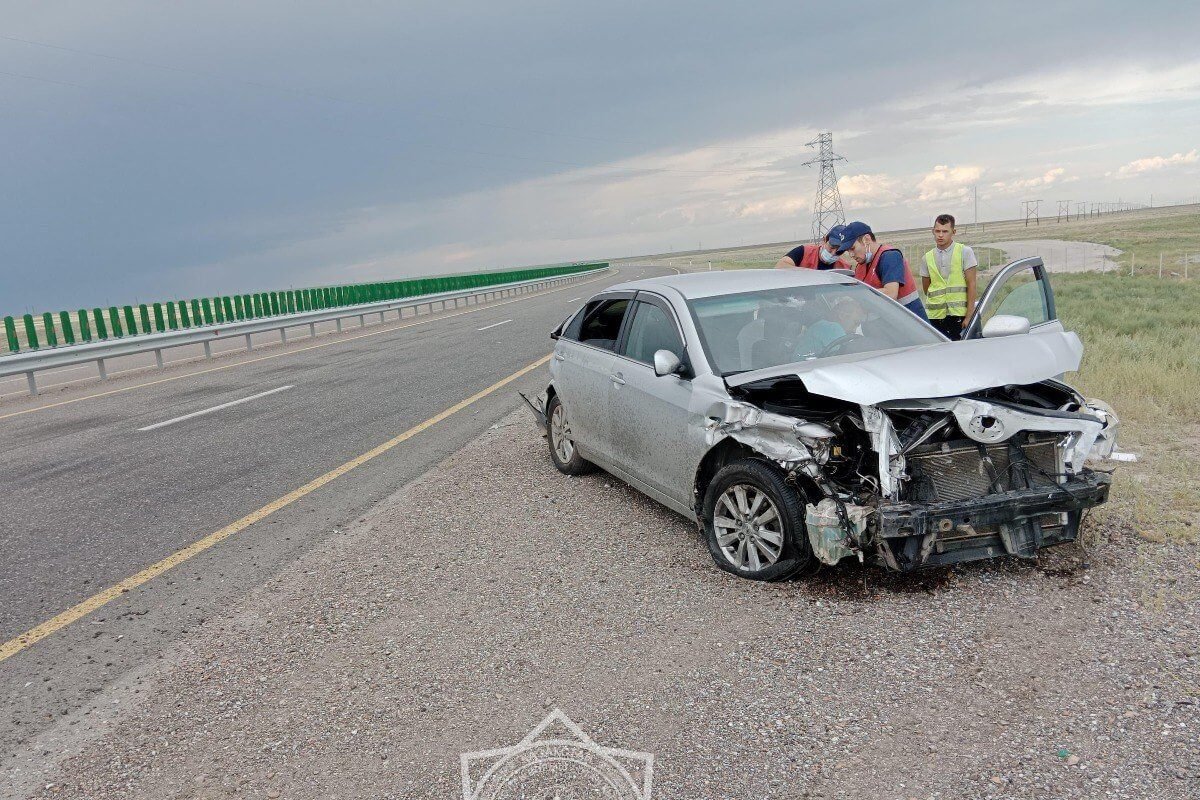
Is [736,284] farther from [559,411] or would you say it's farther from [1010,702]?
[1010,702]

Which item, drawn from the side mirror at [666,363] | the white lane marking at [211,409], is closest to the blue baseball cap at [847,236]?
the side mirror at [666,363]

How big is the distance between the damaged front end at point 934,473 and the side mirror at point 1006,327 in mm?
862

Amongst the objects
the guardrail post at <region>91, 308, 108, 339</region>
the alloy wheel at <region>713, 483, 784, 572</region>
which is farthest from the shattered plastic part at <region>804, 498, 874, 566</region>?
the guardrail post at <region>91, 308, 108, 339</region>

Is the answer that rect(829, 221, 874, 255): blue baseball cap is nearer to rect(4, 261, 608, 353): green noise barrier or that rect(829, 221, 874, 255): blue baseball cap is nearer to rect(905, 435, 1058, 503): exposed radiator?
rect(905, 435, 1058, 503): exposed radiator

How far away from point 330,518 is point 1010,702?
15.1ft

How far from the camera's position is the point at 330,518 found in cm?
634

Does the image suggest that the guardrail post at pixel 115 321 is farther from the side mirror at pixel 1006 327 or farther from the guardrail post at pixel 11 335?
the side mirror at pixel 1006 327

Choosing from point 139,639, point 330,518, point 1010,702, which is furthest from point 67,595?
point 1010,702

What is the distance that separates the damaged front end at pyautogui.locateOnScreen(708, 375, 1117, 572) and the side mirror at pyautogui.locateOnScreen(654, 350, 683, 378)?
76cm

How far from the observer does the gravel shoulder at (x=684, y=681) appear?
10.0ft

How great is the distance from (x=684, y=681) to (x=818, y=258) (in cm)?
527

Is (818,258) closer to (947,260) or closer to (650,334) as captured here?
(947,260)

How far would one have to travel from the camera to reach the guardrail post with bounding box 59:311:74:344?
19141 mm

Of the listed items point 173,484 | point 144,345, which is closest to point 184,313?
point 144,345
